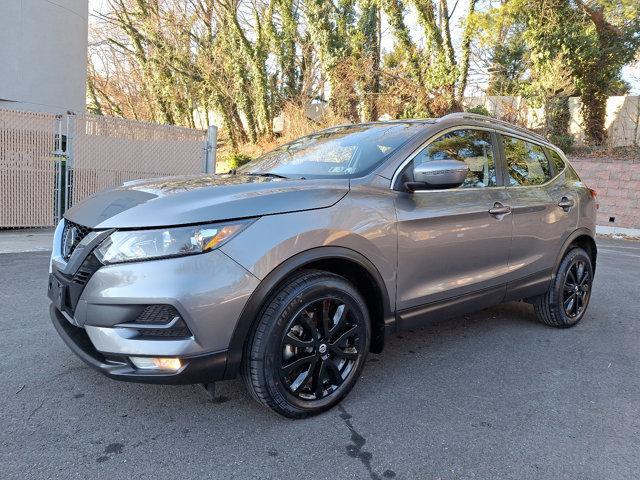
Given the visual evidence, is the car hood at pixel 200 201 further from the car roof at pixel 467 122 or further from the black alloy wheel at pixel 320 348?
the car roof at pixel 467 122

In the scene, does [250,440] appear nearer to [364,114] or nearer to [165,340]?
[165,340]

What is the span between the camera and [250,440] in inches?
102

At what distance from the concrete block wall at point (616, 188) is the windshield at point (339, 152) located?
454 inches

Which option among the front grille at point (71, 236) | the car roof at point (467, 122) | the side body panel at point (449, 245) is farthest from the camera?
the car roof at point (467, 122)

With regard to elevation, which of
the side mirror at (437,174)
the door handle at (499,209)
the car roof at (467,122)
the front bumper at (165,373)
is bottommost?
the front bumper at (165,373)

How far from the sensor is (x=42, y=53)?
1433cm

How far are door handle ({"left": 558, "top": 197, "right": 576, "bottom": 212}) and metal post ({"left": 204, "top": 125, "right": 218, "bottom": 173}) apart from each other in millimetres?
7518

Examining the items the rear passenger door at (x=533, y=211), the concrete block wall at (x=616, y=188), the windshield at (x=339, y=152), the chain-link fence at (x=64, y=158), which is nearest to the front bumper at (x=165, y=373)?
the windshield at (x=339, y=152)

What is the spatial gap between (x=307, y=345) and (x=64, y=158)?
25.6 ft

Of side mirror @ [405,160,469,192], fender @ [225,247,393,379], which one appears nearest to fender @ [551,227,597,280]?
side mirror @ [405,160,469,192]

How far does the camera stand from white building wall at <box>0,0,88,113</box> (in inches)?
537

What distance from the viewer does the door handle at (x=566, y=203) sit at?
4422 millimetres

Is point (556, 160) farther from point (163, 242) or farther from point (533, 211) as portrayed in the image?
point (163, 242)

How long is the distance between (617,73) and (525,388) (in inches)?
694
